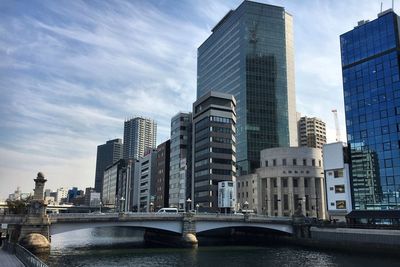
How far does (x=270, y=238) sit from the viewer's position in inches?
4397

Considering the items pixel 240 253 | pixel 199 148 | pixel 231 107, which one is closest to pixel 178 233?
pixel 240 253

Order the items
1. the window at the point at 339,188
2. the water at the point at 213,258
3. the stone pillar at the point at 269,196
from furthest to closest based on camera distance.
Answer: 1. the stone pillar at the point at 269,196
2. the window at the point at 339,188
3. the water at the point at 213,258

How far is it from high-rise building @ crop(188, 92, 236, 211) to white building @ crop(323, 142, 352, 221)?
50380 millimetres

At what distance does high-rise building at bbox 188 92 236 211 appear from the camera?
155375 millimetres

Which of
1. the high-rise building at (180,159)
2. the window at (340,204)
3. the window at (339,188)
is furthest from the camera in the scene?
the high-rise building at (180,159)

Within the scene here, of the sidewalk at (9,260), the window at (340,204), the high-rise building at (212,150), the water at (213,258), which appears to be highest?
the high-rise building at (212,150)

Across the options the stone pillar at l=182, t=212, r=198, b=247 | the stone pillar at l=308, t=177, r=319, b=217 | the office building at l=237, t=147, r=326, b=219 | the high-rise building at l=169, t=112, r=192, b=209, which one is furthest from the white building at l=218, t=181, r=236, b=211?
the stone pillar at l=182, t=212, r=198, b=247

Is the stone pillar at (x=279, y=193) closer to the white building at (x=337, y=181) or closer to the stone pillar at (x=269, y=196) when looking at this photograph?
the stone pillar at (x=269, y=196)

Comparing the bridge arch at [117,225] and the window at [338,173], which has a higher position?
the window at [338,173]

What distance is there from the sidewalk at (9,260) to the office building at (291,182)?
10825cm

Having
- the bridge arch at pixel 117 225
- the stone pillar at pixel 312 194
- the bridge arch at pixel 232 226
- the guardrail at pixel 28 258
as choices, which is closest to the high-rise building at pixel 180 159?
the stone pillar at pixel 312 194

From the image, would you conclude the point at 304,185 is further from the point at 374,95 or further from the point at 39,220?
the point at 39,220

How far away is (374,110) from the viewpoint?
102 meters

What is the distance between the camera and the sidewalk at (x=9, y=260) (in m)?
44.1
